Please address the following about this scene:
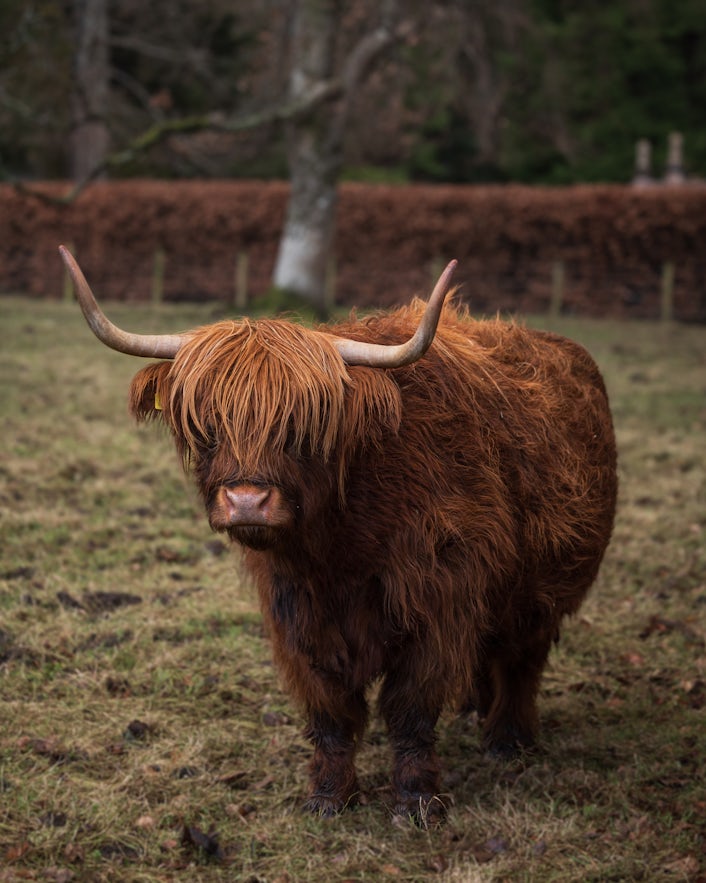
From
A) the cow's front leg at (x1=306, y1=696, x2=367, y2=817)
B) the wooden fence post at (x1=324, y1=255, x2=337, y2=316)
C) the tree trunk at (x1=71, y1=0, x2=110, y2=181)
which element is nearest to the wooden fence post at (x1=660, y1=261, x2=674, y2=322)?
the wooden fence post at (x1=324, y1=255, x2=337, y2=316)

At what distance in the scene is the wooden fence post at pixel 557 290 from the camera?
2006 cm

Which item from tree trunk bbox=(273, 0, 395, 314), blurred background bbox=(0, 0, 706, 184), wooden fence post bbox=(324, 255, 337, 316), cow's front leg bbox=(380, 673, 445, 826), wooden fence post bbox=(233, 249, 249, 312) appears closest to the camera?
cow's front leg bbox=(380, 673, 445, 826)

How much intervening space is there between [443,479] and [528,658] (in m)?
1.07

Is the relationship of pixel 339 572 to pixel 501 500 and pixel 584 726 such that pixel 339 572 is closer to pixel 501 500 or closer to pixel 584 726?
pixel 501 500

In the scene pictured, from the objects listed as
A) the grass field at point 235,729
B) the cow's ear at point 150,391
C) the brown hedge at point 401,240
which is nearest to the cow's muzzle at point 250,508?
the cow's ear at point 150,391

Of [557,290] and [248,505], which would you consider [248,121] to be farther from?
[248,505]

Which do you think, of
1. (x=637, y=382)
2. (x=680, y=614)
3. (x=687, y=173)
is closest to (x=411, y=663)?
(x=680, y=614)

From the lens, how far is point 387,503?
3607 mm

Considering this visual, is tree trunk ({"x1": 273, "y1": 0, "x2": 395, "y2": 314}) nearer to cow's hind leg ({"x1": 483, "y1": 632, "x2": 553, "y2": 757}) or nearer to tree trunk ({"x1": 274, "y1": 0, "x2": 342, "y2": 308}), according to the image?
tree trunk ({"x1": 274, "y1": 0, "x2": 342, "y2": 308})

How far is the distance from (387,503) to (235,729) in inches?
56.2

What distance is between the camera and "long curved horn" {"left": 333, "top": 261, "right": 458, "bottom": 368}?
325 centimetres

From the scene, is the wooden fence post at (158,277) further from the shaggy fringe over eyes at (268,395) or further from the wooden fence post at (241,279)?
the shaggy fringe over eyes at (268,395)

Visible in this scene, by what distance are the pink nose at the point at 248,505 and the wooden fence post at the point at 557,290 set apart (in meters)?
17.3

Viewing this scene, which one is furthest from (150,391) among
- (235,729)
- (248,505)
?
(235,729)
